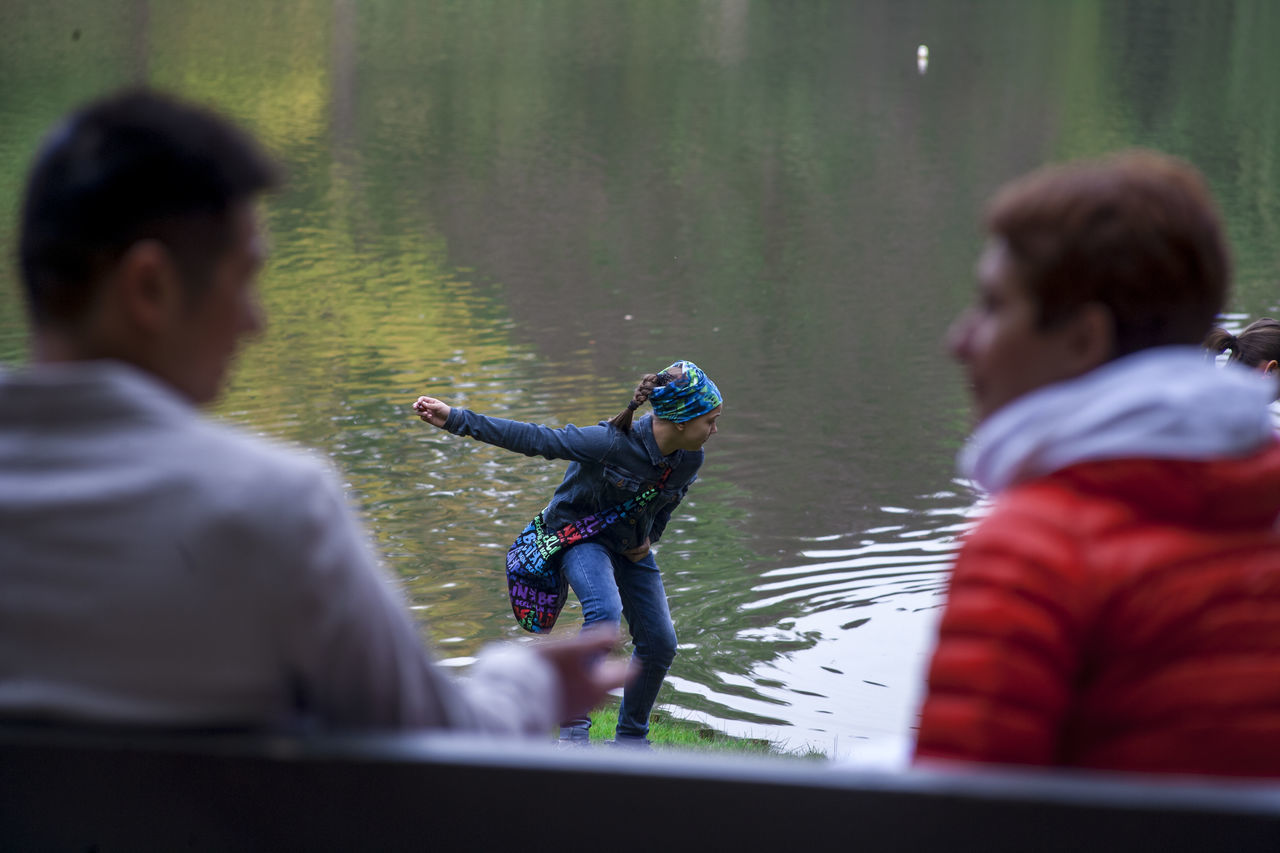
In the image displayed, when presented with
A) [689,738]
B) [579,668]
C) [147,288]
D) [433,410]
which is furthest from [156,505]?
[689,738]

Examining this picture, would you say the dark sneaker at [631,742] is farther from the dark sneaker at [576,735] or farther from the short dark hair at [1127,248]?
the short dark hair at [1127,248]

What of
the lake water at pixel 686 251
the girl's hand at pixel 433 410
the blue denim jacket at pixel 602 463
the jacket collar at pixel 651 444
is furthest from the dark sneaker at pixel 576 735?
the girl's hand at pixel 433 410

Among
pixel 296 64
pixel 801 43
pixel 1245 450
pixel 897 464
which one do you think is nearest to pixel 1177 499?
pixel 1245 450

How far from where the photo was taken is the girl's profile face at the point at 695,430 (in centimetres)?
566

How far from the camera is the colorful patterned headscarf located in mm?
5633

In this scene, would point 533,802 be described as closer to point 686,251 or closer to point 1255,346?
point 1255,346

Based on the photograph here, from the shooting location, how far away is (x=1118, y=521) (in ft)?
5.52

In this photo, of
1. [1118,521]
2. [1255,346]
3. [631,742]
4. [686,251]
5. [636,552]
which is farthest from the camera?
[686,251]

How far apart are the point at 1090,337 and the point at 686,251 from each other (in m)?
17.0

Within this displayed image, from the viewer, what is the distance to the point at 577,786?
5.26ft

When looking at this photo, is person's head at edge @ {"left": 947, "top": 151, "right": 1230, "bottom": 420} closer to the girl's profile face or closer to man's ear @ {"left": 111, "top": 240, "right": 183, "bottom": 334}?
man's ear @ {"left": 111, "top": 240, "right": 183, "bottom": 334}

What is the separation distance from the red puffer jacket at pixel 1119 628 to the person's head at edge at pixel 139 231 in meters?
0.94

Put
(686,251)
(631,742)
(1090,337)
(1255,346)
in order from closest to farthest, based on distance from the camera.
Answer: (1090,337) → (631,742) → (1255,346) → (686,251)

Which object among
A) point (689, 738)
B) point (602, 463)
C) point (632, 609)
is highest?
point (602, 463)
